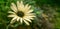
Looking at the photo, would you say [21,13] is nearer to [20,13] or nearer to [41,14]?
[20,13]

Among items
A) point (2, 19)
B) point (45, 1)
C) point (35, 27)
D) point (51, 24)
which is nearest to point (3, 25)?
point (2, 19)

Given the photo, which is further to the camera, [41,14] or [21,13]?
[41,14]

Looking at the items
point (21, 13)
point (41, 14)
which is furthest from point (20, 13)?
point (41, 14)

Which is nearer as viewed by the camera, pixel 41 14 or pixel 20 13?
pixel 20 13
